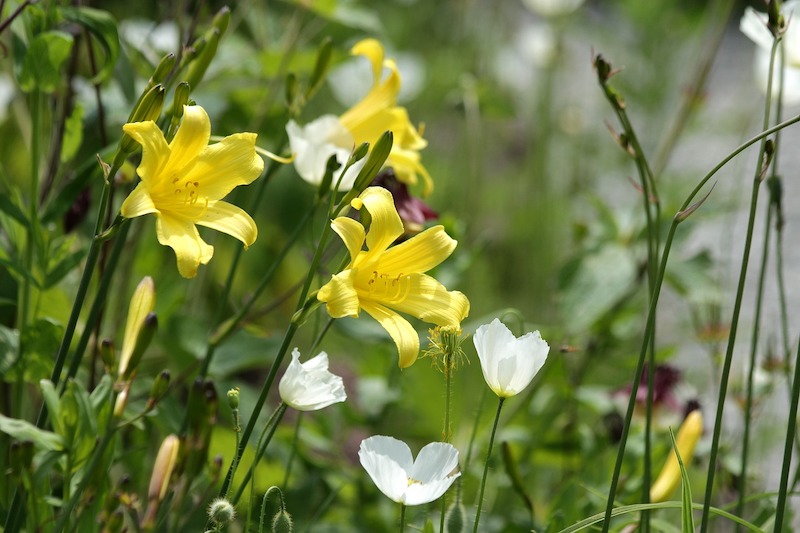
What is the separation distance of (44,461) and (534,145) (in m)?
1.76

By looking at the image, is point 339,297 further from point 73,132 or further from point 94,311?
point 73,132

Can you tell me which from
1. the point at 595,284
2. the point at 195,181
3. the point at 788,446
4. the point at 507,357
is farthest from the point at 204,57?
the point at 595,284

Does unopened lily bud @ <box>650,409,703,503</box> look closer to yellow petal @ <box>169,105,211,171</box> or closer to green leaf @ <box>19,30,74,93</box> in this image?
yellow petal @ <box>169,105,211,171</box>

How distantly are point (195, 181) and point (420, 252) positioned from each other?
16cm

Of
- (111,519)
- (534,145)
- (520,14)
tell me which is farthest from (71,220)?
(520,14)

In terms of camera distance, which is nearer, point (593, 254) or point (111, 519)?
point (111, 519)

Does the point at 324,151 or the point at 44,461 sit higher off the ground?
the point at 324,151

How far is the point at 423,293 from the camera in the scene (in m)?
Answer: 0.63

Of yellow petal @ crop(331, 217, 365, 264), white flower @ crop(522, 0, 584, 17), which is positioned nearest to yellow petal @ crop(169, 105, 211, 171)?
yellow petal @ crop(331, 217, 365, 264)

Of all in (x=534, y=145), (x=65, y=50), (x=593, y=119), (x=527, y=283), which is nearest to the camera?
(x=65, y=50)

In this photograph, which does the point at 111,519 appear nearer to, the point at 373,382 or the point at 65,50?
the point at 65,50

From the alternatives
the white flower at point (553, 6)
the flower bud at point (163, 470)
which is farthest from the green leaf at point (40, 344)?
the white flower at point (553, 6)

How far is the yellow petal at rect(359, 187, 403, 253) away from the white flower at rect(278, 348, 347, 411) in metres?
0.08

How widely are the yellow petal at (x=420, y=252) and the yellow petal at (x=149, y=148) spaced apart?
154 millimetres
